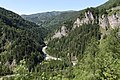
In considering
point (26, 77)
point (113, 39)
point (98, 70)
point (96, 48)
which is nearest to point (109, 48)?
point (113, 39)

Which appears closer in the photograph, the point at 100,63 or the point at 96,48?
the point at 100,63

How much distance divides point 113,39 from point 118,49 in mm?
16793

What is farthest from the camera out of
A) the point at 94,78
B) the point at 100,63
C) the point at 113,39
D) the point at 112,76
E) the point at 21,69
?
the point at 113,39

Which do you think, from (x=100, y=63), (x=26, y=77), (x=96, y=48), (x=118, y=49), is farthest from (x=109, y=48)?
(x=26, y=77)

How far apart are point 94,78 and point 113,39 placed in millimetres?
66313

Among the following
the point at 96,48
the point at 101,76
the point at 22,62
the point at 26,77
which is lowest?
the point at 96,48

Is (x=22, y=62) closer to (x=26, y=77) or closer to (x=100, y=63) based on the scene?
(x=26, y=77)

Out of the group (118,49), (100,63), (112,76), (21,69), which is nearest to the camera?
(21,69)

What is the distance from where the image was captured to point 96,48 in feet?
412

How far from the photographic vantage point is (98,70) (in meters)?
52.7

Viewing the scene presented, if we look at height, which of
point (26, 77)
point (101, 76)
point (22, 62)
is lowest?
point (101, 76)

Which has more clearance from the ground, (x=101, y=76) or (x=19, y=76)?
(x=19, y=76)

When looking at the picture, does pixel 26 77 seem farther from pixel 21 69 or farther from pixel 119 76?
pixel 119 76

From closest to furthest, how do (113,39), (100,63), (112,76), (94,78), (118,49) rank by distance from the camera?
(112,76), (94,78), (100,63), (118,49), (113,39)
